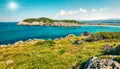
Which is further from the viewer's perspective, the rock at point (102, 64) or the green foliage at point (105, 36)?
the green foliage at point (105, 36)

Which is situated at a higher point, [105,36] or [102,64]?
[102,64]

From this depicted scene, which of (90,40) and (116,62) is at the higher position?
(116,62)

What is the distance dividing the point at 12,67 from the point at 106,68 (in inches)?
829

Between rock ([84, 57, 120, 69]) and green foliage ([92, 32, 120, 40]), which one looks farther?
green foliage ([92, 32, 120, 40])

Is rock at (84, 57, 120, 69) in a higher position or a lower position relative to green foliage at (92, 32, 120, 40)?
higher

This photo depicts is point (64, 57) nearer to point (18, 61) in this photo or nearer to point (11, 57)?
point (18, 61)

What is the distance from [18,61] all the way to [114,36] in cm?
3947

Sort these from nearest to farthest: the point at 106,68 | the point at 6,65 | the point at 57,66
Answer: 1. the point at 106,68
2. the point at 57,66
3. the point at 6,65

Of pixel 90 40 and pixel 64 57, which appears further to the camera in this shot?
pixel 90 40

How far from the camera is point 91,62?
2256 centimetres

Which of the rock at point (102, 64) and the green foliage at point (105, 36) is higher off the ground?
the rock at point (102, 64)

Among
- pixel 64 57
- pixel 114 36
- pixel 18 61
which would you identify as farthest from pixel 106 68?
pixel 114 36

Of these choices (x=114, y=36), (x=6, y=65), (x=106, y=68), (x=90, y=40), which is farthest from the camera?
(x=114, y=36)

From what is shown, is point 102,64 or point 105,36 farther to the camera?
point 105,36
